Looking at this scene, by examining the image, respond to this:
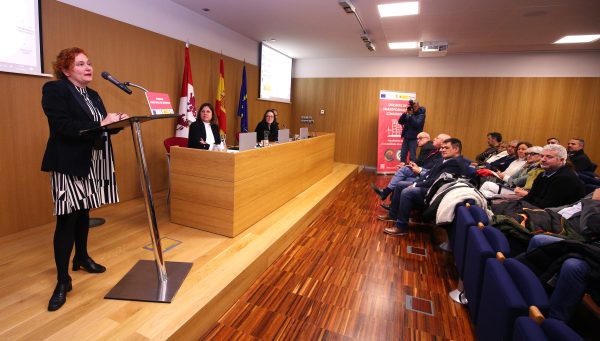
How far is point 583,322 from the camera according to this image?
196 cm

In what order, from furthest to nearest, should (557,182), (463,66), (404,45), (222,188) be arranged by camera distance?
(463,66)
(404,45)
(222,188)
(557,182)

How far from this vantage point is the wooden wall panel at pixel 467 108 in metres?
6.55

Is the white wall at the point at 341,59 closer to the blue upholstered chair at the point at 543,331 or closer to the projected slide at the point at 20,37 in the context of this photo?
the projected slide at the point at 20,37

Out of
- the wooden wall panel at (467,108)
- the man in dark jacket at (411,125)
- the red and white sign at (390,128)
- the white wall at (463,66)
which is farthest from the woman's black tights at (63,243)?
the white wall at (463,66)

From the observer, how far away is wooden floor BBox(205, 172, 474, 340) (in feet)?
6.75

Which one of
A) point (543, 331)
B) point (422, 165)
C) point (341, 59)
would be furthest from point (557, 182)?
point (341, 59)

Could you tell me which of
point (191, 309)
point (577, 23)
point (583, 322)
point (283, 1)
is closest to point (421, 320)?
point (583, 322)

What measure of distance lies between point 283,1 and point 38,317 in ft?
13.6

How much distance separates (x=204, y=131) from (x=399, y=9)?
122 inches

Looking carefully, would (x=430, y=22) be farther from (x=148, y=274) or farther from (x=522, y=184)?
(x=148, y=274)

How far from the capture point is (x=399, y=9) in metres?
4.32

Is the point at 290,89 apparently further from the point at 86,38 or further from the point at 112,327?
the point at 112,327

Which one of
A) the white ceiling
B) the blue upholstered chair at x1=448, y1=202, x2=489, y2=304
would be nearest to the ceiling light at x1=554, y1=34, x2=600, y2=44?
the white ceiling

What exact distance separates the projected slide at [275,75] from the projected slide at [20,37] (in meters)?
4.41
